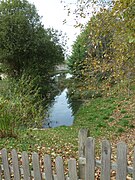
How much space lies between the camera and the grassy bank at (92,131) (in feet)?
15.3

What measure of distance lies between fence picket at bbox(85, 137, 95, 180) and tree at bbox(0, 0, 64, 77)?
15289 millimetres

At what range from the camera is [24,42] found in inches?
669

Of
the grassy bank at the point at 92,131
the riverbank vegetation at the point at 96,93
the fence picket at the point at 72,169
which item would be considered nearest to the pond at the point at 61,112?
the riverbank vegetation at the point at 96,93

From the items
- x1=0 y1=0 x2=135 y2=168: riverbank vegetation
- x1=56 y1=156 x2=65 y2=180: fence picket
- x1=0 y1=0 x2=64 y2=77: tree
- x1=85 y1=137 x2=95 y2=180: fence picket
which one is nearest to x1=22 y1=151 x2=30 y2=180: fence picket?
x1=56 y1=156 x2=65 y2=180: fence picket

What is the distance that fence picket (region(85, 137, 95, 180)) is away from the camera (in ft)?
6.70

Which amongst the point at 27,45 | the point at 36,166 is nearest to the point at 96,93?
the point at 36,166

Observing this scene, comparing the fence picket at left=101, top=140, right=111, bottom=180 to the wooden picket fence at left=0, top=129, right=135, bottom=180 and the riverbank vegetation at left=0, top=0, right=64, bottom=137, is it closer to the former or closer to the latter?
the wooden picket fence at left=0, top=129, right=135, bottom=180

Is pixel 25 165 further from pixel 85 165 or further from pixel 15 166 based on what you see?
pixel 85 165

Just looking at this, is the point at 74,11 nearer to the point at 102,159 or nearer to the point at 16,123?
the point at 16,123

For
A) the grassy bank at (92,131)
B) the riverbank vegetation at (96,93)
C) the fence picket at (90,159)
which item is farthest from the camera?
the grassy bank at (92,131)

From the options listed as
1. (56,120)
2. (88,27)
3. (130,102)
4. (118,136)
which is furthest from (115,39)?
(56,120)

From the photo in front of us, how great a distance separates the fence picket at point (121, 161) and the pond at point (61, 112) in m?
8.88

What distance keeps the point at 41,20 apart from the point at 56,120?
8.94 m

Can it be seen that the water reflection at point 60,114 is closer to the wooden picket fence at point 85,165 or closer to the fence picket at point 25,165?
the fence picket at point 25,165
